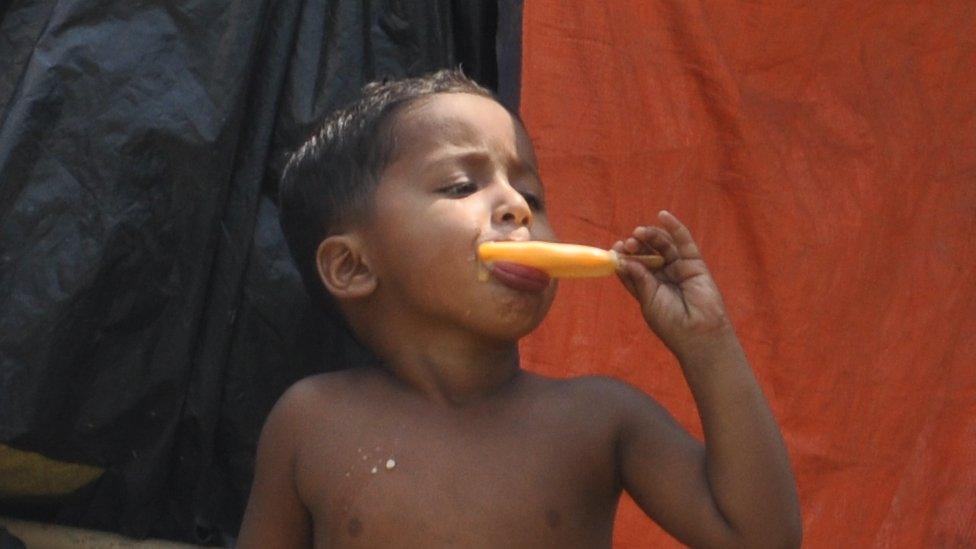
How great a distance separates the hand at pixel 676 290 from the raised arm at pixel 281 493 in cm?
49

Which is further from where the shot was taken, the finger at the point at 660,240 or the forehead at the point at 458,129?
the forehead at the point at 458,129

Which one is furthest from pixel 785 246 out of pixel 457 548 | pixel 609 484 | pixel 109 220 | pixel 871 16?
pixel 109 220

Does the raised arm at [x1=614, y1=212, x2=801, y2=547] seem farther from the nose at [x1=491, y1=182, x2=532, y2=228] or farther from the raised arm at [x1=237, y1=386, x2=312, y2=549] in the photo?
the raised arm at [x1=237, y1=386, x2=312, y2=549]

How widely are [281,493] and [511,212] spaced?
49 cm

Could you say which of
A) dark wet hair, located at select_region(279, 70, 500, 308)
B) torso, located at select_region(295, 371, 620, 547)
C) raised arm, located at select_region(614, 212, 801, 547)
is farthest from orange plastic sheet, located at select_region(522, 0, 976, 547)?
raised arm, located at select_region(614, 212, 801, 547)

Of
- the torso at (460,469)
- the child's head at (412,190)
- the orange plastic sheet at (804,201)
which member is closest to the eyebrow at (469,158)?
the child's head at (412,190)

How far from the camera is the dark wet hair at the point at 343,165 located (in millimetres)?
2359

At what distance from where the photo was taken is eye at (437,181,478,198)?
226 cm

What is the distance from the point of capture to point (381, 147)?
236cm

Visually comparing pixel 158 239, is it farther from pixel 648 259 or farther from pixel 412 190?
pixel 648 259

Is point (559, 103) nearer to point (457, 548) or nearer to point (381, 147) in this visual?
point (381, 147)

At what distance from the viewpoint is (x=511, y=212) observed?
219cm

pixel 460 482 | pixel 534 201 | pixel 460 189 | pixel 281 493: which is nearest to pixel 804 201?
pixel 534 201

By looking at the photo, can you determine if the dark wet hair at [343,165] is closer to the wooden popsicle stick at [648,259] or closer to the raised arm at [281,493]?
the raised arm at [281,493]
